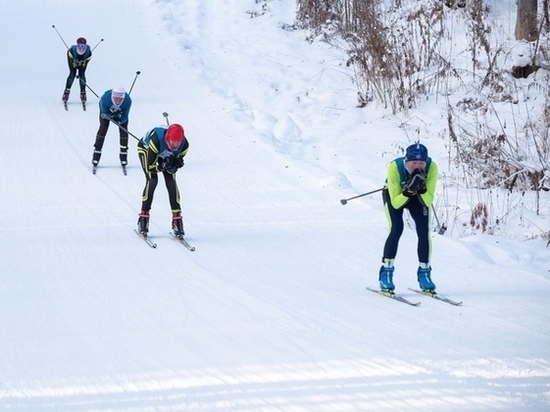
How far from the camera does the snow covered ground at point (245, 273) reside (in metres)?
6.97

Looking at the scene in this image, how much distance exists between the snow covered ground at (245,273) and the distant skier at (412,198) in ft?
1.11

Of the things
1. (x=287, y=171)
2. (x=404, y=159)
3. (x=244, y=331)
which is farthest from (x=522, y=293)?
(x=287, y=171)

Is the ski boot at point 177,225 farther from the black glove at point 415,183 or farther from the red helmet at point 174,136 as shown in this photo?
the black glove at point 415,183

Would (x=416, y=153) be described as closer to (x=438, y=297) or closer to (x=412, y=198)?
(x=412, y=198)

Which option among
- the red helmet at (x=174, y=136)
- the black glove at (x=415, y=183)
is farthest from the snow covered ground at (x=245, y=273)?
the red helmet at (x=174, y=136)

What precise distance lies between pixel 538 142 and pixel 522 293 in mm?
5948

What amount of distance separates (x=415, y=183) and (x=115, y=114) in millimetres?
7962

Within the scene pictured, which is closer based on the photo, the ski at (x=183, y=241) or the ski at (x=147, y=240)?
the ski at (x=183, y=241)

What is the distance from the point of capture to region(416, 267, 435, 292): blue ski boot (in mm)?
9320

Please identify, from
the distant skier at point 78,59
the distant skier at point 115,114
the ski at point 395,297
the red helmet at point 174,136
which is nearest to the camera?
the ski at point 395,297

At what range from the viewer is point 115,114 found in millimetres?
15438

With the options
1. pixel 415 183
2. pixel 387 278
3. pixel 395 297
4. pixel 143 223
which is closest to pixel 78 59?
pixel 143 223

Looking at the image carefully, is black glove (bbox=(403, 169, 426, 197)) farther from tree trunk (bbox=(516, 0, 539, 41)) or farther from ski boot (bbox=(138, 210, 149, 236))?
tree trunk (bbox=(516, 0, 539, 41))

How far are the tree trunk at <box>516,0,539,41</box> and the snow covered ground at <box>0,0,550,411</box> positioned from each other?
2.88 m
